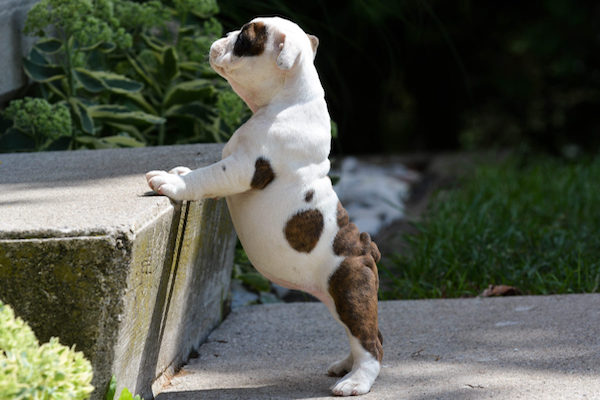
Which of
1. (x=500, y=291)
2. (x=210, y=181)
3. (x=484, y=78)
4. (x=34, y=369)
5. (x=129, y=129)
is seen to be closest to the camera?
(x=34, y=369)

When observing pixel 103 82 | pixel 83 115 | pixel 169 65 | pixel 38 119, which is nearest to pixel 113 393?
pixel 38 119

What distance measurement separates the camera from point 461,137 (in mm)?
9062

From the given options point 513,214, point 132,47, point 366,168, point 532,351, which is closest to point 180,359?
point 532,351

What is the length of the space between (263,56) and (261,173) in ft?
0.94

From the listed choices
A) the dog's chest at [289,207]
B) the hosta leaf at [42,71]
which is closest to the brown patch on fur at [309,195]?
the dog's chest at [289,207]

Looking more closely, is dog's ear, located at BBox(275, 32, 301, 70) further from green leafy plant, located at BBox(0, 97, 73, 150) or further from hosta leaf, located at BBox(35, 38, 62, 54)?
hosta leaf, located at BBox(35, 38, 62, 54)

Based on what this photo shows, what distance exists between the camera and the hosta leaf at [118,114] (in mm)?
3164

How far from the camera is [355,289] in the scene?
1.93 meters

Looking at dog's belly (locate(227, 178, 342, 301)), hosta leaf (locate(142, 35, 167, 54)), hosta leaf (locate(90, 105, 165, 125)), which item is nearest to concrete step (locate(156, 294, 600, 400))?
dog's belly (locate(227, 178, 342, 301))

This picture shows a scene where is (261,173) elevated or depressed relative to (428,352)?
elevated

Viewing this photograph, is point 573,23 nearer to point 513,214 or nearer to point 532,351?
point 513,214

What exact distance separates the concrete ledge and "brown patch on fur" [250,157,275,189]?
0.71ft

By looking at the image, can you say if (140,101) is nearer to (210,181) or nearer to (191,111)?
(191,111)

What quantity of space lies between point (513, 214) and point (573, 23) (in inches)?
120
